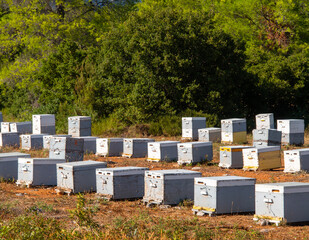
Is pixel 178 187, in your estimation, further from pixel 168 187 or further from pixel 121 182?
pixel 121 182

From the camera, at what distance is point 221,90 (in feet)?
92.6

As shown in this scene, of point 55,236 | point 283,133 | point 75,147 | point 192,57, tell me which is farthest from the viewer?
point 192,57

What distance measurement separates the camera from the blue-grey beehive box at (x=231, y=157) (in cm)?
Result: 1689

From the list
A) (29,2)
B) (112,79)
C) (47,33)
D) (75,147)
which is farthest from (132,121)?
(29,2)

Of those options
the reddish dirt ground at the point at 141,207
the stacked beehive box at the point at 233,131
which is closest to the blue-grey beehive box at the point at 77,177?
the reddish dirt ground at the point at 141,207

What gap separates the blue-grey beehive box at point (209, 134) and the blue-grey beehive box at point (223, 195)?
38.8 feet

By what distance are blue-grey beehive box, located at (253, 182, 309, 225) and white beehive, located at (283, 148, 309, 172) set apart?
6138 millimetres

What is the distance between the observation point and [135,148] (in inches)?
768

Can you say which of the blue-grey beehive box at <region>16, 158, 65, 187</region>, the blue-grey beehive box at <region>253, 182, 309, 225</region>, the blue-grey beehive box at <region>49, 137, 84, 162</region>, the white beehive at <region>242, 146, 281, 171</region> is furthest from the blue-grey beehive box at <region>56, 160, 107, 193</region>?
the white beehive at <region>242, 146, 281, 171</region>

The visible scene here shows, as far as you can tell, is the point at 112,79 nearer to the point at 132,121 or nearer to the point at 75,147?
the point at 132,121

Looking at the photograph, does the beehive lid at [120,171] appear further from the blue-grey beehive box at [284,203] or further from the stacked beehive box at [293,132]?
the stacked beehive box at [293,132]

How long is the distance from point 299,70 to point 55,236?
1091 inches

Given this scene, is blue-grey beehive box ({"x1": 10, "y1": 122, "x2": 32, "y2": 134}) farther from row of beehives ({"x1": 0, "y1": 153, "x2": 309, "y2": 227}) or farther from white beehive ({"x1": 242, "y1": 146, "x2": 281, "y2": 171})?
white beehive ({"x1": 242, "y1": 146, "x2": 281, "y2": 171})

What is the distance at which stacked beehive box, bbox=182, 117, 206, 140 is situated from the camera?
79.4 feet
